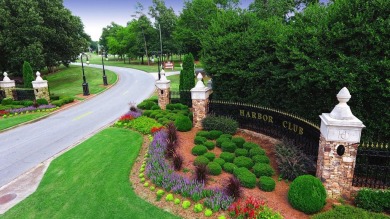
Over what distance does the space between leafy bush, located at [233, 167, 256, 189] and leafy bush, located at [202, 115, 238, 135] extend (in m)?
4.00

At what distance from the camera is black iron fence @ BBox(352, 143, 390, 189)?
7.88 metres

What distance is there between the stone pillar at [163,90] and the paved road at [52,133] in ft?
12.2

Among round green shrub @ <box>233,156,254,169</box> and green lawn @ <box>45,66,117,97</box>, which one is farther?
green lawn @ <box>45,66,117,97</box>

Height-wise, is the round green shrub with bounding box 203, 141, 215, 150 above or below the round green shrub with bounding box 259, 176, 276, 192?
above

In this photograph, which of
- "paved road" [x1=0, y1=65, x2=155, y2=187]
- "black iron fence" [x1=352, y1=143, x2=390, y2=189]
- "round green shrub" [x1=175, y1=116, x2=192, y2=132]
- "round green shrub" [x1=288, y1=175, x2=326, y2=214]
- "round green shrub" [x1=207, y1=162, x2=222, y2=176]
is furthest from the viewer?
"round green shrub" [x1=175, y1=116, x2=192, y2=132]

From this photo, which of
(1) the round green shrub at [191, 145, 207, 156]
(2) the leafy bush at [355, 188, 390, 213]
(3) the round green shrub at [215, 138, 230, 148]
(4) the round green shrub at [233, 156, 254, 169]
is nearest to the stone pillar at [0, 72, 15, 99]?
(1) the round green shrub at [191, 145, 207, 156]

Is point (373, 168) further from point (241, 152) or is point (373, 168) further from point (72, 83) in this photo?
point (72, 83)

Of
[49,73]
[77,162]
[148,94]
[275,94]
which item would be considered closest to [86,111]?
[148,94]

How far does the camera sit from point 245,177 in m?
8.93

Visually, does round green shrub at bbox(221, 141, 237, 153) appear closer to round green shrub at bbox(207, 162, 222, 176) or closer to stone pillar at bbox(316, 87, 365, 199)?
round green shrub at bbox(207, 162, 222, 176)

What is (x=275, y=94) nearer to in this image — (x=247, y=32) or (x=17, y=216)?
(x=247, y=32)

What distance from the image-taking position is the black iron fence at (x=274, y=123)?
10219 millimetres

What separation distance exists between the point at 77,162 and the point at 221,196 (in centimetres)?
714

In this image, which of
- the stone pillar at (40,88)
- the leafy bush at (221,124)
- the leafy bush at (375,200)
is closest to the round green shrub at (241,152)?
the leafy bush at (221,124)
